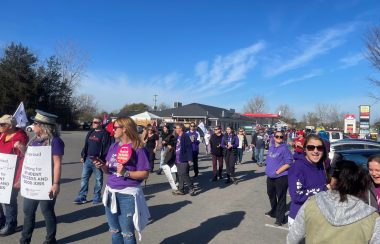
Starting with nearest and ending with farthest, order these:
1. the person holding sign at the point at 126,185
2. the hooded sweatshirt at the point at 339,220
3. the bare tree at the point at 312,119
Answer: the hooded sweatshirt at the point at 339,220 → the person holding sign at the point at 126,185 → the bare tree at the point at 312,119

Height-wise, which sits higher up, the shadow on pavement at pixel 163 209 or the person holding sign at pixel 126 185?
the person holding sign at pixel 126 185

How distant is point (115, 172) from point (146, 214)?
604 mm

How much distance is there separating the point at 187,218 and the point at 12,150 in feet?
11.1

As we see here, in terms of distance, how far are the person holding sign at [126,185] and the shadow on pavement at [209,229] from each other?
1843 mm

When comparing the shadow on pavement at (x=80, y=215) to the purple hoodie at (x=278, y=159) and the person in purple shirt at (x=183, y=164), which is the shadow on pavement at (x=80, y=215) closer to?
the person in purple shirt at (x=183, y=164)

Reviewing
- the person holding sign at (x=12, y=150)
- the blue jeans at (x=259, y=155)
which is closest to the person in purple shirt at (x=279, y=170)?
the person holding sign at (x=12, y=150)

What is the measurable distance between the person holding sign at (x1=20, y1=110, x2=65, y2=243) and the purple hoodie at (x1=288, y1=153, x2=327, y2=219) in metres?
3.07

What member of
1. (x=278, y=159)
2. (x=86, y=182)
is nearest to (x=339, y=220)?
(x=278, y=159)

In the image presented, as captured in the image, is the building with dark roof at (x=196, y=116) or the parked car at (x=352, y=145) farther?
the building with dark roof at (x=196, y=116)

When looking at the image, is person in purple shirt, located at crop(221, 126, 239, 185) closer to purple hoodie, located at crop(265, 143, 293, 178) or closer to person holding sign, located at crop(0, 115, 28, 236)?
purple hoodie, located at crop(265, 143, 293, 178)

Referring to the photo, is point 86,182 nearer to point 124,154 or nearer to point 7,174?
point 7,174

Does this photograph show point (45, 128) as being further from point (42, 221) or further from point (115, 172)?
point (42, 221)

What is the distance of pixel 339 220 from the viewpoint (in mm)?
2398

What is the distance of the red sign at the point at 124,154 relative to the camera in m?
3.87
